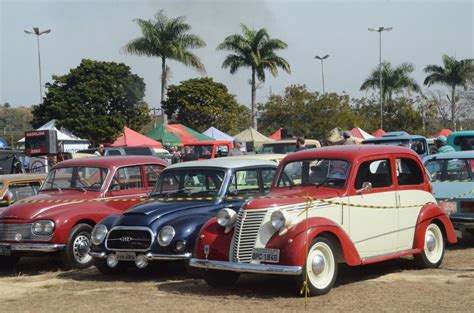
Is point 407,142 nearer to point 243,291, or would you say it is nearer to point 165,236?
point 165,236

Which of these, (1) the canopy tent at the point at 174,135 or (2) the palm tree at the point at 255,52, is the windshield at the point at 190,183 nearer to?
(1) the canopy tent at the point at 174,135

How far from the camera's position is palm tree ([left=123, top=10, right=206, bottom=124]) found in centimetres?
4559

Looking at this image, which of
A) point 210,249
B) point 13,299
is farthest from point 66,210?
point 210,249

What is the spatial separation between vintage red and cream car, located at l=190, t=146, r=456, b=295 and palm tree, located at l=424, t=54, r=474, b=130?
50.4 meters

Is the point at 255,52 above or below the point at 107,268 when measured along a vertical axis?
above

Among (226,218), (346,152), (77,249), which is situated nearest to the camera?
(226,218)

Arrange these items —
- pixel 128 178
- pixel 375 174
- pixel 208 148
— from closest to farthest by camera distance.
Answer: pixel 375 174 → pixel 128 178 → pixel 208 148

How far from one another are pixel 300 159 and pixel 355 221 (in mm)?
1280

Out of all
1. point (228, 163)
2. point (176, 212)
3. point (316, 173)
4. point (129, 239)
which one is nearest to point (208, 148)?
point (228, 163)

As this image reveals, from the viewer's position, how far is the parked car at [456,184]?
10672mm

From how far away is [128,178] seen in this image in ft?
37.1

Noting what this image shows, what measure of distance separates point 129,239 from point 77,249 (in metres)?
1.76

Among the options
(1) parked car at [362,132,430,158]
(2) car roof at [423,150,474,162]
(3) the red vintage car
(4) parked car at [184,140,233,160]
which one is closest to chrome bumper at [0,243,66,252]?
(3) the red vintage car

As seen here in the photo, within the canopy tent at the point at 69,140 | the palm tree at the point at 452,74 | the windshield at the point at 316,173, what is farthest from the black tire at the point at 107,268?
the palm tree at the point at 452,74
